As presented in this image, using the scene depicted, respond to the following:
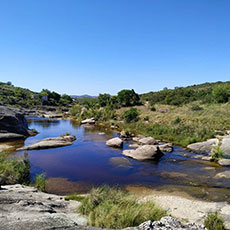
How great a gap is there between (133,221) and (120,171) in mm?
12419

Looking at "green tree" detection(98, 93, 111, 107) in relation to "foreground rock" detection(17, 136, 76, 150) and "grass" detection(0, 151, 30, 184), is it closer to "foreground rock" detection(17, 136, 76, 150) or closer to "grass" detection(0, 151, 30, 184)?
"foreground rock" detection(17, 136, 76, 150)

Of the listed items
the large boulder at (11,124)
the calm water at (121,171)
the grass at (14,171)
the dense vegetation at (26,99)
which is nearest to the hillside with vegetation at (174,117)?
the calm water at (121,171)

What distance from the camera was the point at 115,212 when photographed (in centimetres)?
745

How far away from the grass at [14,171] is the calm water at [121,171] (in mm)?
2070

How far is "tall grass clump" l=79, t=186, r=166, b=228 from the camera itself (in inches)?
274

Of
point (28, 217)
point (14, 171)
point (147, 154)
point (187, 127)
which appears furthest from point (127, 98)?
point (28, 217)

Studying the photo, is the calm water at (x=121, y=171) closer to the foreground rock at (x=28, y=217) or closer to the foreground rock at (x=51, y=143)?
the foreground rock at (x=51, y=143)

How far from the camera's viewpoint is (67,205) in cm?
1019

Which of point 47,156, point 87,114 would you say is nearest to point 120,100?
point 87,114

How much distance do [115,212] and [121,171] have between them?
12.2 metres

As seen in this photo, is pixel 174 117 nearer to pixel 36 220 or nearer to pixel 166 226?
pixel 166 226

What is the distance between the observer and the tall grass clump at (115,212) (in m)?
6.96

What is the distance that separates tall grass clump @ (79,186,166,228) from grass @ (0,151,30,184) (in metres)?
7.16

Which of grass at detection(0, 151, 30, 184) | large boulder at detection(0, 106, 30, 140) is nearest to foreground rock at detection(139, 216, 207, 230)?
grass at detection(0, 151, 30, 184)
